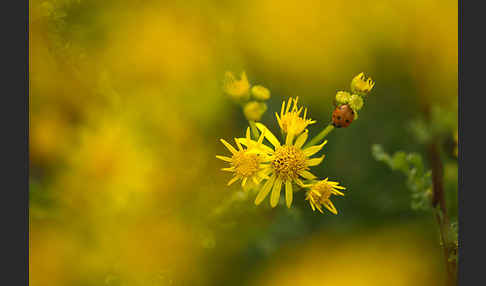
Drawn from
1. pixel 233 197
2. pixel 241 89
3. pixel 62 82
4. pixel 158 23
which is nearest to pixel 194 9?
pixel 158 23

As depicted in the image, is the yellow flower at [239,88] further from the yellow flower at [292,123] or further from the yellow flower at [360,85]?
the yellow flower at [360,85]

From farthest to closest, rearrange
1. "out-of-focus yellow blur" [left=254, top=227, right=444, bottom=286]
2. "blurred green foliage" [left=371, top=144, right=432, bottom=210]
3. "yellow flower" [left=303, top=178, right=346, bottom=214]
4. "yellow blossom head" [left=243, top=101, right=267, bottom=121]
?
"out-of-focus yellow blur" [left=254, top=227, right=444, bottom=286], "blurred green foliage" [left=371, top=144, right=432, bottom=210], "yellow blossom head" [left=243, top=101, right=267, bottom=121], "yellow flower" [left=303, top=178, right=346, bottom=214]

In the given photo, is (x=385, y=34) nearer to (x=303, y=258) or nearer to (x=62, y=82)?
(x=303, y=258)

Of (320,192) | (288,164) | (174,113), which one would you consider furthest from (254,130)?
(174,113)

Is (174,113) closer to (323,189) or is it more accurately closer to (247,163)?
(247,163)

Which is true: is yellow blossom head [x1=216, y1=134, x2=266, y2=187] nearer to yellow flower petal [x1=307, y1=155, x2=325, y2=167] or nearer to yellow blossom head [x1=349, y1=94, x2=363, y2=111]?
yellow flower petal [x1=307, y1=155, x2=325, y2=167]

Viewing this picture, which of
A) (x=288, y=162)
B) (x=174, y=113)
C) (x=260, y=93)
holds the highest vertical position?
(x=174, y=113)

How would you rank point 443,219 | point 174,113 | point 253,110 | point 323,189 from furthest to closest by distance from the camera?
1. point 174,113
2. point 443,219
3. point 253,110
4. point 323,189

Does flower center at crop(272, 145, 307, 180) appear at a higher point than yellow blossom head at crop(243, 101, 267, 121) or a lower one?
lower

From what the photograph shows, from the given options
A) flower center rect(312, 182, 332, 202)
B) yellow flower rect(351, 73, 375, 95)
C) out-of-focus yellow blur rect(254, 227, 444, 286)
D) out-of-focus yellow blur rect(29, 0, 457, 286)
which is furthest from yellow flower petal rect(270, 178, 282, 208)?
out-of-focus yellow blur rect(254, 227, 444, 286)

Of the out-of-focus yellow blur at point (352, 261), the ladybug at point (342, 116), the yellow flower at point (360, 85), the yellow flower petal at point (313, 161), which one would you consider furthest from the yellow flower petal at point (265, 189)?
the out-of-focus yellow blur at point (352, 261)
